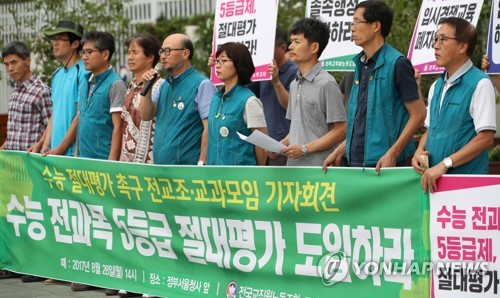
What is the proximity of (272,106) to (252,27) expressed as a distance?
2.20ft

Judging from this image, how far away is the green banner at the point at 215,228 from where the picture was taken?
21.2 ft

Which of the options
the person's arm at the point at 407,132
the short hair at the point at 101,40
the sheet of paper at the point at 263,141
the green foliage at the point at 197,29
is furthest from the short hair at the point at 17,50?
the green foliage at the point at 197,29

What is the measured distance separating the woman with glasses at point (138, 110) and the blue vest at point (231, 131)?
2.89 feet

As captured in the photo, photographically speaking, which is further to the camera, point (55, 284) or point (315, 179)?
point (55, 284)

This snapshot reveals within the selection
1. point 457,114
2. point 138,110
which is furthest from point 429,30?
point 138,110

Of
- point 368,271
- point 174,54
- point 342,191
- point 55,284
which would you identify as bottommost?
point 55,284

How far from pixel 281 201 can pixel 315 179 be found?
34 centimetres

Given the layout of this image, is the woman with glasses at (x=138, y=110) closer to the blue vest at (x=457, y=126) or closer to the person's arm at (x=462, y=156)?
the blue vest at (x=457, y=126)

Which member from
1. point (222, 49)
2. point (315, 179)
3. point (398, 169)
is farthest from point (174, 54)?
point (398, 169)

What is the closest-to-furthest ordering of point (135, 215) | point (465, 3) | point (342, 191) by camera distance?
point (342, 191) < point (465, 3) < point (135, 215)

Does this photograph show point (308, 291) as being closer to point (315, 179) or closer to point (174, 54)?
point (315, 179)

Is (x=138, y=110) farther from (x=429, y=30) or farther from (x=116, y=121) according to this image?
(x=429, y=30)

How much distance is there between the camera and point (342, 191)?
669cm

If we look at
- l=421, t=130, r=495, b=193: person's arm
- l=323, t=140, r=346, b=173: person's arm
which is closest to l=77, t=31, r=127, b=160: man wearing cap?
l=323, t=140, r=346, b=173: person's arm
